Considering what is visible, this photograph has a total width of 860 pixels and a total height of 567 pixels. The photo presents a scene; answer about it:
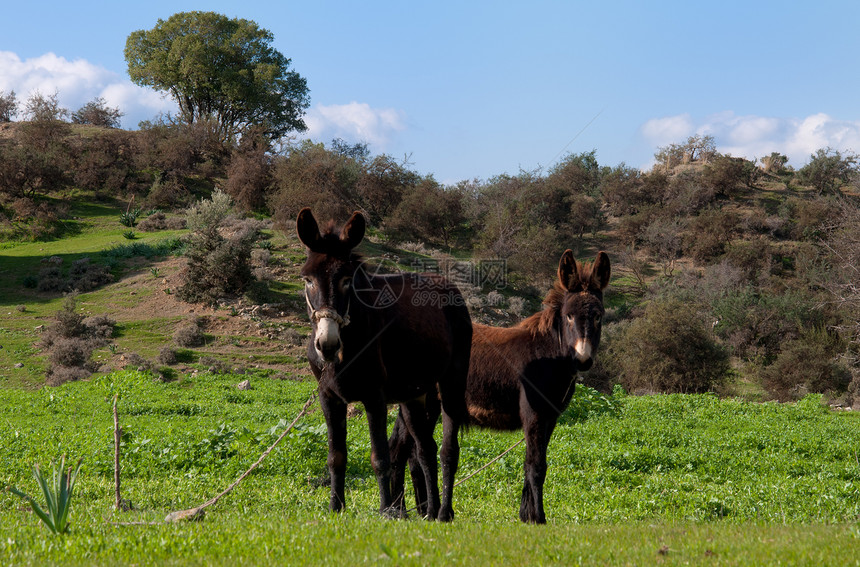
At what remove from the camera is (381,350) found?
19.8 ft

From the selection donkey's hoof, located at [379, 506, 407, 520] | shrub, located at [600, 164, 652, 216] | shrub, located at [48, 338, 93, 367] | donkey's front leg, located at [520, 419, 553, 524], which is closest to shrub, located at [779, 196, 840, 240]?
shrub, located at [600, 164, 652, 216]

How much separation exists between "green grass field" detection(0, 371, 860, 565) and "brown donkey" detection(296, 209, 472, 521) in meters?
0.67

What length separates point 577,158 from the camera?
6488 centimetres

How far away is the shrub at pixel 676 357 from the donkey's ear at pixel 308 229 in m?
22.1

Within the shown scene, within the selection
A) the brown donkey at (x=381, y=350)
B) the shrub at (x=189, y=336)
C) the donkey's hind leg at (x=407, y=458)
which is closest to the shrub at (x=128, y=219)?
the shrub at (x=189, y=336)

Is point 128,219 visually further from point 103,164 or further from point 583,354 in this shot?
point 583,354

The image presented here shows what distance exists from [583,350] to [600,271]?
3.95 feet

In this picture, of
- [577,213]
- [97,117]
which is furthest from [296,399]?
[97,117]

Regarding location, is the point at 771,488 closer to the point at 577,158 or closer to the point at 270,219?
the point at 270,219

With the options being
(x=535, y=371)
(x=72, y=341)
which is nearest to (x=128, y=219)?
(x=72, y=341)

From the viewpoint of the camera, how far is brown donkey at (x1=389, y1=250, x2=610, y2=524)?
7102 mm

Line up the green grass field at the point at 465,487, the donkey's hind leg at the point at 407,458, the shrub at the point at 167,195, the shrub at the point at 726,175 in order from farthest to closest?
the shrub at the point at 726,175 < the shrub at the point at 167,195 < the donkey's hind leg at the point at 407,458 < the green grass field at the point at 465,487

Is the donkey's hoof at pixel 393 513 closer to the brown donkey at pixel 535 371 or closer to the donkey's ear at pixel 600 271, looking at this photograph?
the brown donkey at pixel 535 371

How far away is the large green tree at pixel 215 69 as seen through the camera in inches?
2083
